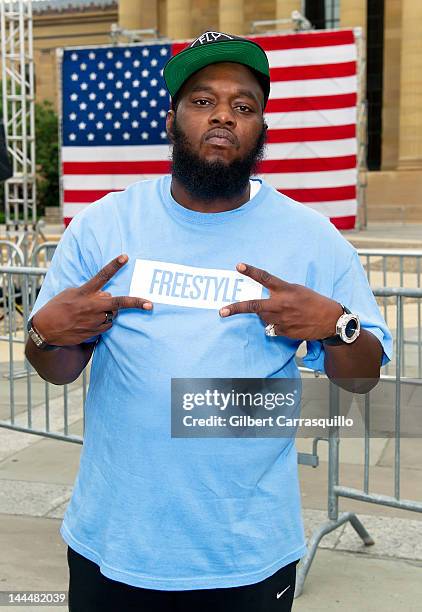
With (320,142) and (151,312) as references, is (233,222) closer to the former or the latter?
(151,312)

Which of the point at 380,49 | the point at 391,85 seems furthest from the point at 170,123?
the point at 380,49

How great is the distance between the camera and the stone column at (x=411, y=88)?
35678mm

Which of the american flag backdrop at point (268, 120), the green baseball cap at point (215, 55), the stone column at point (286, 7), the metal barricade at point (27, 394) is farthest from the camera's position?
the stone column at point (286, 7)

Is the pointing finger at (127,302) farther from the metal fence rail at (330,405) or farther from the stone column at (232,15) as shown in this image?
the stone column at (232,15)

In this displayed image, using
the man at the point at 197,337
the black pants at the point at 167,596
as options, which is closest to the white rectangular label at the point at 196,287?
the man at the point at 197,337

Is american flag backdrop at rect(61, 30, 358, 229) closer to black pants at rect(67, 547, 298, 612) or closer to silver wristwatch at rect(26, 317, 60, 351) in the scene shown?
silver wristwatch at rect(26, 317, 60, 351)

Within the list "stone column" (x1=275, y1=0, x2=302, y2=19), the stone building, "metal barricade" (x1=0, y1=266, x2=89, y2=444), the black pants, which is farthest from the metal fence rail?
"stone column" (x1=275, y1=0, x2=302, y2=19)

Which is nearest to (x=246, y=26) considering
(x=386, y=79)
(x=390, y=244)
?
(x=386, y=79)

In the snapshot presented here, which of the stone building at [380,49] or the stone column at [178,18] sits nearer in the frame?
the stone building at [380,49]

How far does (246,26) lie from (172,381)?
41.8m

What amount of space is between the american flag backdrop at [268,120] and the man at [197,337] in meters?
14.0

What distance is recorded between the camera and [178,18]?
1528 inches

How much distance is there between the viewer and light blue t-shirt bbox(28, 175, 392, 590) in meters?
1.74

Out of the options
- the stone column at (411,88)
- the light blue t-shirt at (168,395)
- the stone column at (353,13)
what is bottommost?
the light blue t-shirt at (168,395)
